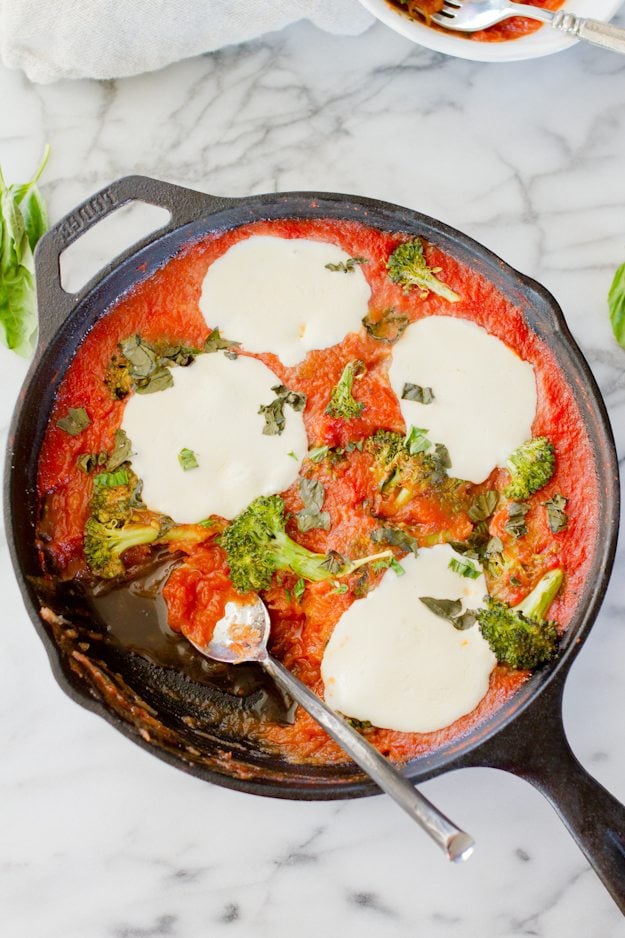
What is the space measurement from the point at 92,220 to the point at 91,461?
2.42 ft

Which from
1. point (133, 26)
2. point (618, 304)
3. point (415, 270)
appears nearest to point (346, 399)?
point (415, 270)

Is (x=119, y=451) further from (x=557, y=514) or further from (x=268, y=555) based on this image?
(x=557, y=514)

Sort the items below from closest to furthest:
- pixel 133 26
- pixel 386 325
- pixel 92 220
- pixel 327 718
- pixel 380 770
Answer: pixel 380 770 < pixel 327 718 < pixel 92 220 < pixel 386 325 < pixel 133 26

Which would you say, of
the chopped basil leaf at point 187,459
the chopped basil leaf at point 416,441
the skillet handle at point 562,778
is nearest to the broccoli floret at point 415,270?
the chopped basil leaf at point 416,441

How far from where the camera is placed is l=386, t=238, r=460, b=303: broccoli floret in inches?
122

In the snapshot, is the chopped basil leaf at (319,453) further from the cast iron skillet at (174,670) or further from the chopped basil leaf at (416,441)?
the cast iron skillet at (174,670)

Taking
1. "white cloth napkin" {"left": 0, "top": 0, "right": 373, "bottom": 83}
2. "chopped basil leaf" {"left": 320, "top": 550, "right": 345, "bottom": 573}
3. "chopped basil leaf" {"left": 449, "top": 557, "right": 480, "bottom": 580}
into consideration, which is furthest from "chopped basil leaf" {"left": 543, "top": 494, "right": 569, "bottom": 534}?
"white cloth napkin" {"left": 0, "top": 0, "right": 373, "bottom": 83}

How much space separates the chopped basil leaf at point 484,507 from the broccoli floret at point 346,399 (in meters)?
0.46

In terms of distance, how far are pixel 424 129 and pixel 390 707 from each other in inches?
76.2

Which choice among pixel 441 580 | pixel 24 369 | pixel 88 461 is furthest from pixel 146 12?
pixel 441 580

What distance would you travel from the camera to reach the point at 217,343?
317cm

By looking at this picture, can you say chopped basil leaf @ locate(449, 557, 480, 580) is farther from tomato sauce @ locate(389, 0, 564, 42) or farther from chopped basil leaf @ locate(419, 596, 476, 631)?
tomato sauce @ locate(389, 0, 564, 42)

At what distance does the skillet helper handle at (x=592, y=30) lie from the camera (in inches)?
117

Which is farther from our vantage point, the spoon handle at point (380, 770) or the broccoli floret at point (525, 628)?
the broccoli floret at point (525, 628)
